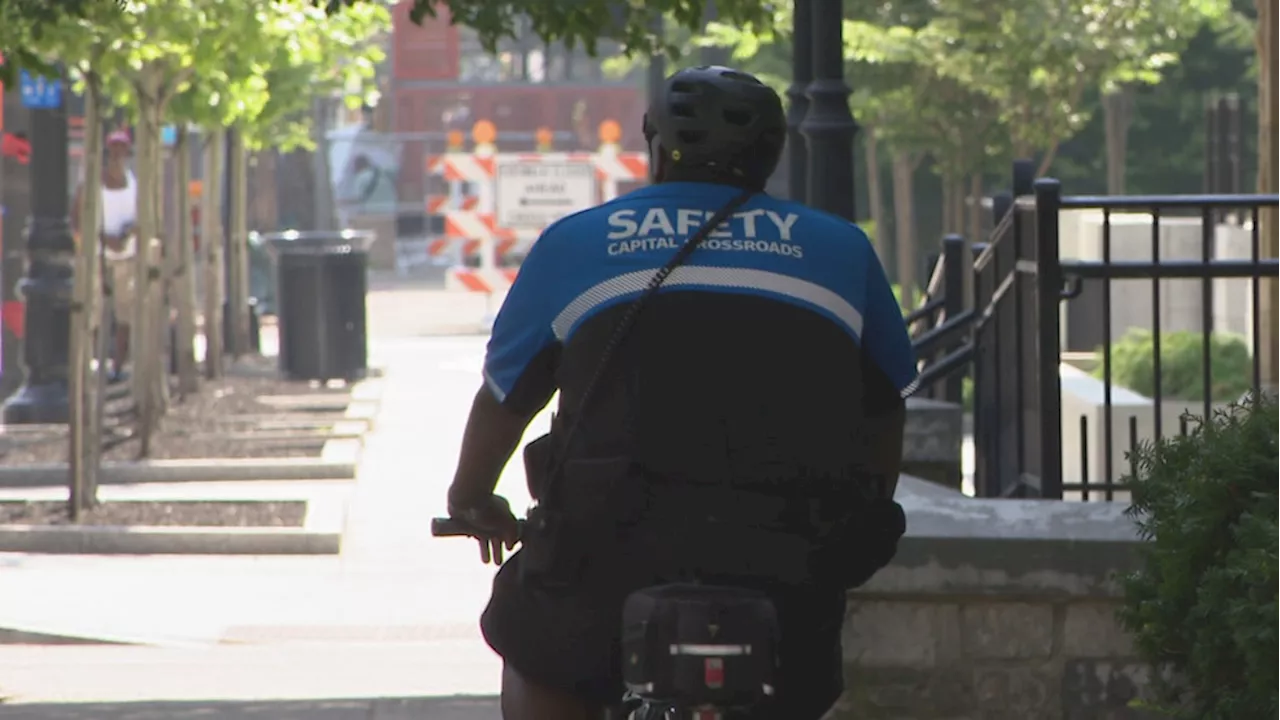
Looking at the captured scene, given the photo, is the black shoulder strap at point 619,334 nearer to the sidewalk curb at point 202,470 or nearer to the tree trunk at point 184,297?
the sidewalk curb at point 202,470

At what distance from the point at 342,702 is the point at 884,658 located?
2505 mm

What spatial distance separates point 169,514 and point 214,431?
4.19 meters

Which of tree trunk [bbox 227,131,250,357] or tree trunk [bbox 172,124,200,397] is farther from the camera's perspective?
tree trunk [bbox 227,131,250,357]

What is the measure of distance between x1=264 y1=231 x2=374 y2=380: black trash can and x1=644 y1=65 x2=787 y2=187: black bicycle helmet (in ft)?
56.4

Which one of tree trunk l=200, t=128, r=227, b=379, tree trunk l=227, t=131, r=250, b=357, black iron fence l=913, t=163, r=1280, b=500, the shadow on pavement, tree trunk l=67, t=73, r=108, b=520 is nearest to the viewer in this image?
black iron fence l=913, t=163, r=1280, b=500

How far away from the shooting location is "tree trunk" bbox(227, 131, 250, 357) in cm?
2394

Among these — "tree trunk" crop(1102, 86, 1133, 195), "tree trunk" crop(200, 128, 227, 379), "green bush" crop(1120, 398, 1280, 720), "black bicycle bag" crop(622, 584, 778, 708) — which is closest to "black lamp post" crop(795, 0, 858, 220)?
"green bush" crop(1120, 398, 1280, 720)

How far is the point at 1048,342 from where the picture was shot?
23.9ft

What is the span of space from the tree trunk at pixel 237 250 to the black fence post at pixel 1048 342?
1712cm

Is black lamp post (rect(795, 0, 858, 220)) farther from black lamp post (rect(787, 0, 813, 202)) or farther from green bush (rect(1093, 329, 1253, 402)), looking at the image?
green bush (rect(1093, 329, 1253, 402))

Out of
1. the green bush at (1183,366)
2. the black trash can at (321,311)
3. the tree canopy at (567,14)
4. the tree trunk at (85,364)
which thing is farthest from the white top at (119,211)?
the tree canopy at (567,14)

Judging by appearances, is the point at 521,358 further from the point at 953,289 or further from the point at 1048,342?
the point at 953,289

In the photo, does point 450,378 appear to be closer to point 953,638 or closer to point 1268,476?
point 953,638

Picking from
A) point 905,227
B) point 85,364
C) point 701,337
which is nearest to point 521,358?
point 701,337
